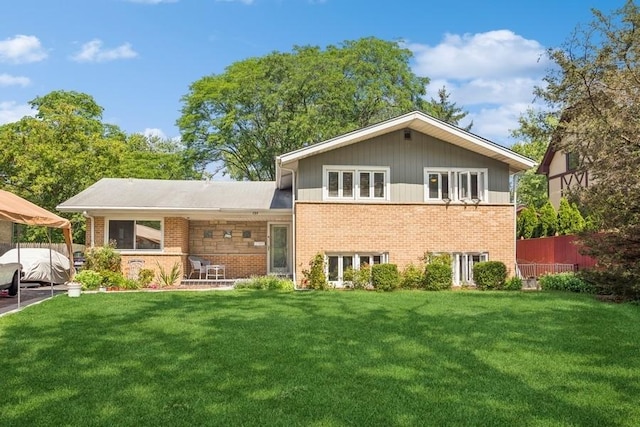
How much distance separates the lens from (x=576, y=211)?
904 inches

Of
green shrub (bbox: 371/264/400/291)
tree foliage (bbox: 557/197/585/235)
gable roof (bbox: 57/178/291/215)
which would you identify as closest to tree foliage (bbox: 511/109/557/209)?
tree foliage (bbox: 557/197/585/235)

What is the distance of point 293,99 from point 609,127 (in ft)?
76.2

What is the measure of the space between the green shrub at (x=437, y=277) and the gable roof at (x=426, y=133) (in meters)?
4.21

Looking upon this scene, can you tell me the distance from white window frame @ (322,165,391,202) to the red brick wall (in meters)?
0.29

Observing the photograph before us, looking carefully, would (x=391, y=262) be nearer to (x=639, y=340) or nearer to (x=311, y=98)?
(x=639, y=340)

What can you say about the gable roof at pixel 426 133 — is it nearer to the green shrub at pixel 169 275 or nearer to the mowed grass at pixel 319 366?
the green shrub at pixel 169 275

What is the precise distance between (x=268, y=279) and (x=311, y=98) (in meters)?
20.0

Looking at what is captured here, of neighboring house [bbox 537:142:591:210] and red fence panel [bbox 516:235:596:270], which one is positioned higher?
neighboring house [bbox 537:142:591:210]

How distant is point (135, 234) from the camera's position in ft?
64.0

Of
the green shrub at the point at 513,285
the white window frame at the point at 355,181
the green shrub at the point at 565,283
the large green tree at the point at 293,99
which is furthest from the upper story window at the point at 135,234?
the large green tree at the point at 293,99

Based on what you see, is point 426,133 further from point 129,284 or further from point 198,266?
point 129,284

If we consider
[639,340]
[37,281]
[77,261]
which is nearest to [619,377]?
[639,340]

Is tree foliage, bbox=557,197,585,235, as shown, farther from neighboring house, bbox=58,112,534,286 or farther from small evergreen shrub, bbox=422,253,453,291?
small evergreen shrub, bbox=422,253,453,291

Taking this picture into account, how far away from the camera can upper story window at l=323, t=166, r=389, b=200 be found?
59.1 feet
